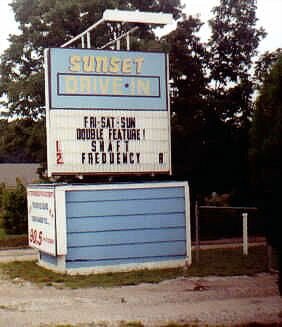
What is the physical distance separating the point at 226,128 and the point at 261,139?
14.5 meters

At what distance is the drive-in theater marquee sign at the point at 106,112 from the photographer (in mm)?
15664

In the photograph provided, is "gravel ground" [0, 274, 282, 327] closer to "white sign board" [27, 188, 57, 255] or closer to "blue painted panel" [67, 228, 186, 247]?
"white sign board" [27, 188, 57, 255]

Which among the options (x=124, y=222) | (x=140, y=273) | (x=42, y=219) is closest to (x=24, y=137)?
(x=42, y=219)

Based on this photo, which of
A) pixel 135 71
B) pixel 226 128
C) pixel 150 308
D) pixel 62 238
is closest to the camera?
pixel 150 308

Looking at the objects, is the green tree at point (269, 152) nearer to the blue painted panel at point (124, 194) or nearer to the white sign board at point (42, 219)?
the blue painted panel at point (124, 194)

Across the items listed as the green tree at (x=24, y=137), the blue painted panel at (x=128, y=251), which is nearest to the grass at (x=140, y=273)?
the blue painted panel at (x=128, y=251)

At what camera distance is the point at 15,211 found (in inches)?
1027

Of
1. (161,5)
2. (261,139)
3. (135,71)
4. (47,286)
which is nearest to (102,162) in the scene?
(135,71)

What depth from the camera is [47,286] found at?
13906 mm

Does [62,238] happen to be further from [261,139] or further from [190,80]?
[190,80]

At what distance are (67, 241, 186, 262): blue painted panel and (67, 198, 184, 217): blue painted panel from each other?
700 mm

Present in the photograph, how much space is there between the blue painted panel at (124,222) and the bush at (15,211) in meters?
10.6

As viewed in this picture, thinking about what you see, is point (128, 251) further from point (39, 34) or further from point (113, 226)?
point (39, 34)

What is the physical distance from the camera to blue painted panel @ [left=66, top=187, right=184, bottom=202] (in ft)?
50.9
